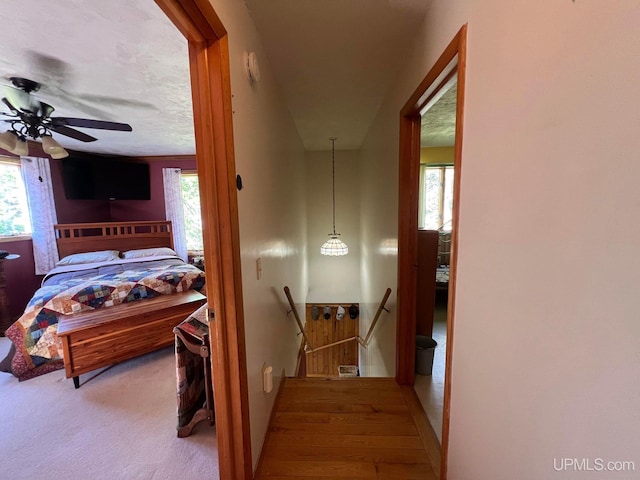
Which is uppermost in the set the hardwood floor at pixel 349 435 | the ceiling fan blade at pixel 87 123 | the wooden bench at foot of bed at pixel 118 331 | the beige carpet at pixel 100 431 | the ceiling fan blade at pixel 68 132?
the ceiling fan blade at pixel 87 123

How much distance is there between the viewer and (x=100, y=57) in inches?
67.2

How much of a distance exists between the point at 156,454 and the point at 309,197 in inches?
151

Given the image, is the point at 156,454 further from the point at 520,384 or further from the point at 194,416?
the point at 520,384

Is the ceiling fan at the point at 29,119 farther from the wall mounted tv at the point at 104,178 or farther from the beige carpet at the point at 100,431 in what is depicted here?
the beige carpet at the point at 100,431

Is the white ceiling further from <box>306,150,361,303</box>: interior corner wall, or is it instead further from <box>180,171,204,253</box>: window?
<box>180,171,204,253</box>: window

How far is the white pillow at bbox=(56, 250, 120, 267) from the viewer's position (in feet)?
11.9

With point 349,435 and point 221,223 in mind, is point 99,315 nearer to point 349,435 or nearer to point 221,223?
point 221,223

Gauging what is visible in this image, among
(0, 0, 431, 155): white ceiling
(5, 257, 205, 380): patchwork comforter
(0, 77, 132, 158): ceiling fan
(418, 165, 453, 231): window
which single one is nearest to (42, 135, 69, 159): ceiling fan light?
(0, 77, 132, 158): ceiling fan

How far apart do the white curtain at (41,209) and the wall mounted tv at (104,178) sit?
→ 272 millimetres

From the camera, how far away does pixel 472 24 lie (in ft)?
3.09

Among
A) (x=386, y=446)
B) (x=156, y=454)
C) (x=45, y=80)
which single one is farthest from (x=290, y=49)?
(x=156, y=454)

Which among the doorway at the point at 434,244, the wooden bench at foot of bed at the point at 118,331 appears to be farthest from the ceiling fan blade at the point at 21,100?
the doorway at the point at 434,244

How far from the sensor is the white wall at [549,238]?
0.48 meters

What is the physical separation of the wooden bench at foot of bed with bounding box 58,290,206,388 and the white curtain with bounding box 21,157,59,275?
2.04 m
